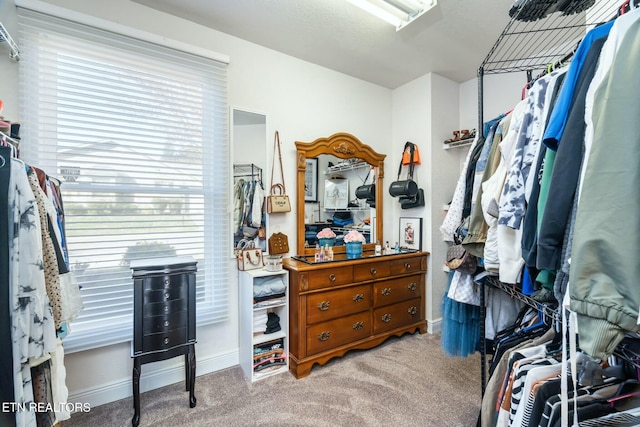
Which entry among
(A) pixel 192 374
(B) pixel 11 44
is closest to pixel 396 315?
(A) pixel 192 374

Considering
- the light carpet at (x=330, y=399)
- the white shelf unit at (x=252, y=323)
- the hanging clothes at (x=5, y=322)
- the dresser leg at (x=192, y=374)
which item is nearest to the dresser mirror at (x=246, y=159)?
the white shelf unit at (x=252, y=323)

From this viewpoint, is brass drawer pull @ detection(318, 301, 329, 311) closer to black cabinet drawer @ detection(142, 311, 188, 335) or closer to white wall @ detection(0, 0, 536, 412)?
white wall @ detection(0, 0, 536, 412)

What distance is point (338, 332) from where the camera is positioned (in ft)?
7.53

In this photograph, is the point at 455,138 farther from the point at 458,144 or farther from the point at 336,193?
the point at 336,193

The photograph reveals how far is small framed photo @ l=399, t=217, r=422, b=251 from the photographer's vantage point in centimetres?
296

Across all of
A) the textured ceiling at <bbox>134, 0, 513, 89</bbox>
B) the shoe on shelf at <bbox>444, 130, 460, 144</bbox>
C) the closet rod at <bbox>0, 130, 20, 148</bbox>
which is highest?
the textured ceiling at <bbox>134, 0, 513, 89</bbox>

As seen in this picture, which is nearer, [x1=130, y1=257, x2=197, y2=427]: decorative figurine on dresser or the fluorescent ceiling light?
[x1=130, y1=257, x2=197, y2=427]: decorative figurine on dresser

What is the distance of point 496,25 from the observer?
211 cm

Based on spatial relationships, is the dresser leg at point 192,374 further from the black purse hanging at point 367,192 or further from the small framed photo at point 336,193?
the black purse hanging at point 367,192

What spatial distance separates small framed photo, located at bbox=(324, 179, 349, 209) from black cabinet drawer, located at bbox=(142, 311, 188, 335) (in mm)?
Result: 1572

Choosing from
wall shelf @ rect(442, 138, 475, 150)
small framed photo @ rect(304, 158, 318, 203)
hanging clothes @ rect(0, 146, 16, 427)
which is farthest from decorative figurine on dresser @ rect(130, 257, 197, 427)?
wall shelf @ rect(442, 138, 475, 150)

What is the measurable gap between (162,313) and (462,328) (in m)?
1.83

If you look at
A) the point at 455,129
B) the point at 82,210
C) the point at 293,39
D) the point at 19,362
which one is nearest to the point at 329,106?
the point at 293,39

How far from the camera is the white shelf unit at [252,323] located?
2.07m
